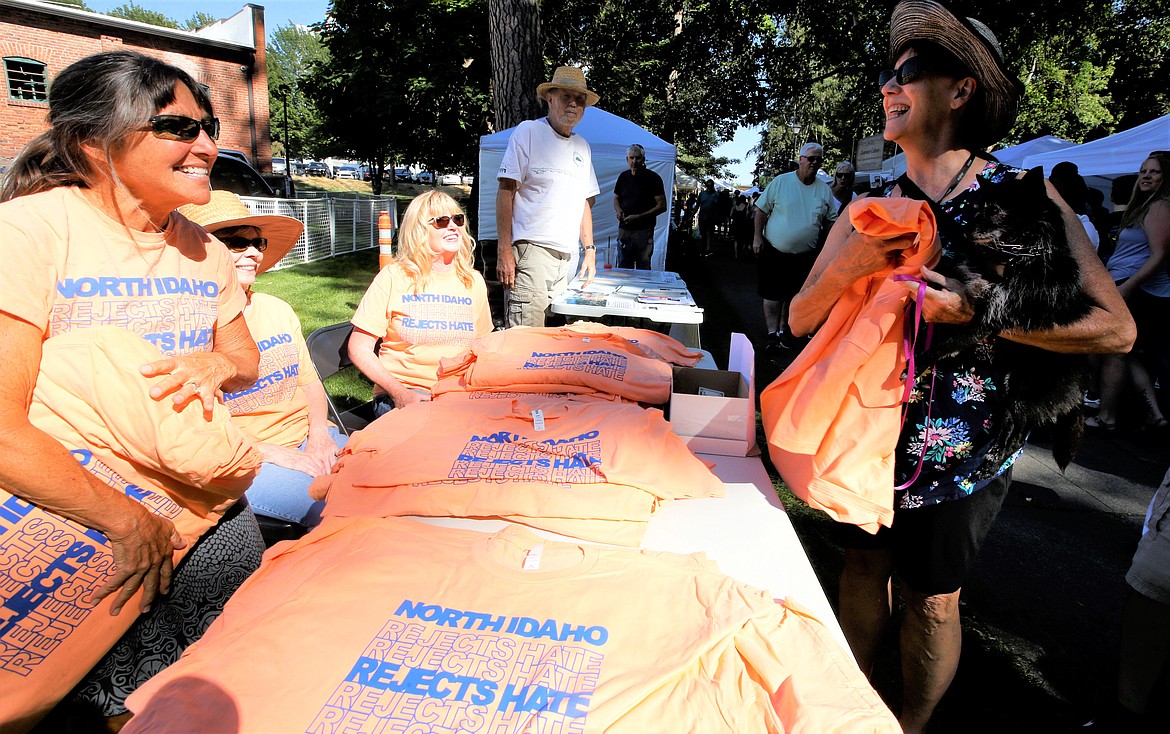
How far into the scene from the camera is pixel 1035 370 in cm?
155

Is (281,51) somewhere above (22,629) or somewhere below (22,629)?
above

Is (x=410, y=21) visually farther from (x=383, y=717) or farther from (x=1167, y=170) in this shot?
(x=383, y=717)

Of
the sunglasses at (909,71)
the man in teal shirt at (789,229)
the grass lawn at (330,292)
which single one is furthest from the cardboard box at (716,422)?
the man in teal shirt at (789,229)

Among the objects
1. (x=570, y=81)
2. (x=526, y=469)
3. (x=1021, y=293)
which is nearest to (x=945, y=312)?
(x=1021, y=293)

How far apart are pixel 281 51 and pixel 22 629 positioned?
8943cm

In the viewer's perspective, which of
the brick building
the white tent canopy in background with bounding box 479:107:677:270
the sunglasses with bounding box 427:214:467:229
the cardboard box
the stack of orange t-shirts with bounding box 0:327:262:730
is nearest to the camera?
the stack of orange t-shirts with bounding box 0:327:262:730

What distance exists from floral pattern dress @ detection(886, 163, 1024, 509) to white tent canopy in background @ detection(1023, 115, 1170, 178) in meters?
7.15

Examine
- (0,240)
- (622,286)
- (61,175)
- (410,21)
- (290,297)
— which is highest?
(410,21)

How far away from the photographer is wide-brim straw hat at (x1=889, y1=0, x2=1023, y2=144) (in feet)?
4.93

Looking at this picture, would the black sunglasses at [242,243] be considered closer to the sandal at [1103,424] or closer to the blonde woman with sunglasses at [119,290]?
the blonde woman with sunglasses at [119,290]

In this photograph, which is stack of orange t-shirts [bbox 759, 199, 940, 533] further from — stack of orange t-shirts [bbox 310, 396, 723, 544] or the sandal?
the sandal

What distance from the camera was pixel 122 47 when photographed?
17.7 meters

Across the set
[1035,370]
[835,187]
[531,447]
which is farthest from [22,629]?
[835,187]

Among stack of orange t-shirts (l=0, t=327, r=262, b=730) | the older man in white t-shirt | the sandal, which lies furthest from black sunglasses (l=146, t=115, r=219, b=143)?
the sandal
